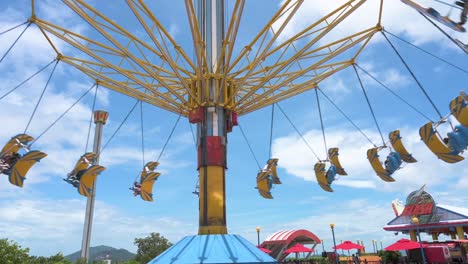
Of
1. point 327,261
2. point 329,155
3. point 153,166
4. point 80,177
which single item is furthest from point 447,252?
point 80,177

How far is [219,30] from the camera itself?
61.5 feet

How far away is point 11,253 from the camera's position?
16516mm

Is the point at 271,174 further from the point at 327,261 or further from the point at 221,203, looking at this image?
the point at 327,261

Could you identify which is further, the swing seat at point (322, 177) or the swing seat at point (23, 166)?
the swing seat at point (322, 177)

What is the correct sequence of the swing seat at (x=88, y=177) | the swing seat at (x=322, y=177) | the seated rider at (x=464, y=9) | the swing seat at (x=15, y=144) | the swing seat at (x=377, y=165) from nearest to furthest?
the seated rider at (x=464, y=9) < the swing seat at (x=15, y=144) < the swing seat at (x=88, y=177) < the swing seat at (x=377, y=165) < the swing seat at (x=322, y=177)

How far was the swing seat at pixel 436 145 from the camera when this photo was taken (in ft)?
43.4

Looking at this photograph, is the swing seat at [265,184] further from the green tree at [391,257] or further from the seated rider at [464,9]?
the seated rider at [464,9]

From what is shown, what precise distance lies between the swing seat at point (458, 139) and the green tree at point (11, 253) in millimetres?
18324

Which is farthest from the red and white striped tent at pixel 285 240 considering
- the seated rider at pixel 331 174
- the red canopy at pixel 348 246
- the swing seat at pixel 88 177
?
the swing seat at pixel 88 177

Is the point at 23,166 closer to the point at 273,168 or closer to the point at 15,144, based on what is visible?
the point at 15,144

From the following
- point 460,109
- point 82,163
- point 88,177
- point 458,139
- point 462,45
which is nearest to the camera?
point 462,45

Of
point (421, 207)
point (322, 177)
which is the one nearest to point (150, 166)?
point (322, 177)

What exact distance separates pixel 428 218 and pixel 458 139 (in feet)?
71.9

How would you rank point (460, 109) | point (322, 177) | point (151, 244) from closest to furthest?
point (460, 109) < point (322, 177) < point (151, 244)
